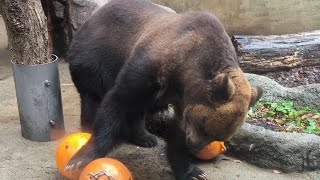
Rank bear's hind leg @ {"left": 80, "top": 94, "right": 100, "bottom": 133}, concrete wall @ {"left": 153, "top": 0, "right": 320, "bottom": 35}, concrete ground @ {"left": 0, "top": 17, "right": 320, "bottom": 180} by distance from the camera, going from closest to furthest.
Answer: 1. concrete ground @ {"left": 0, "top": 17, "right": 320, "bottom": 180}
2. bear's hind leg @ {"left": 80, "top": 94, "right": 100, "bottom": 133}
3. concrete wall @ {"left": 153, "top": 0, "right": 320, "bottom": 35}

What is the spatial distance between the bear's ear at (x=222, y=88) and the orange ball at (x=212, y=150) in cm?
126

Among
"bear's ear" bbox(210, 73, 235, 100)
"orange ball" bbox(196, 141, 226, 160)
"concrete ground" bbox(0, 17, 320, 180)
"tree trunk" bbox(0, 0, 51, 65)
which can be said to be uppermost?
"bear's ear" bbox(210, 73, 235, 100)

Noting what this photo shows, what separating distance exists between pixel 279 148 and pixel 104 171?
1882mm

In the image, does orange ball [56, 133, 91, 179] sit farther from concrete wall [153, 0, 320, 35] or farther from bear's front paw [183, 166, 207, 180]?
concrete wall [153, 0, 320, 35]

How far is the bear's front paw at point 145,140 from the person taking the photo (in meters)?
5.58

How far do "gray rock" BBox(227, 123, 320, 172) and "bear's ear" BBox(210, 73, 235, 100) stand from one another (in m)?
1.55

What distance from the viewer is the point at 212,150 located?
5047mm

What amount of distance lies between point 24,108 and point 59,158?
1116mm

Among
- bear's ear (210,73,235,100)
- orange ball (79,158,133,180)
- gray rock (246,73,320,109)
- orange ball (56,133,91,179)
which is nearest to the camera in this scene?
bear's ear (210,73,235,100)

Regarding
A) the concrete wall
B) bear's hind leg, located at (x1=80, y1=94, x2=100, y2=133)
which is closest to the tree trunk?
bear's hind leg, located at (x1=80, y1=94, x2=100, y2=133)

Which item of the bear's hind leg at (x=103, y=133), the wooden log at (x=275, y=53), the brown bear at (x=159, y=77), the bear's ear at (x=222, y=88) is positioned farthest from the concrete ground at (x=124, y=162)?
the wooden log at (x=275, y=53)

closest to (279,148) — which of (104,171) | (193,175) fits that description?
(193,175)

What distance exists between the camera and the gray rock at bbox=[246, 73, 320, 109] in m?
6.30

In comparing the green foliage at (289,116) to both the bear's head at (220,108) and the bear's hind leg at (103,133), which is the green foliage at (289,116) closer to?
the bear's head at (220,108)
